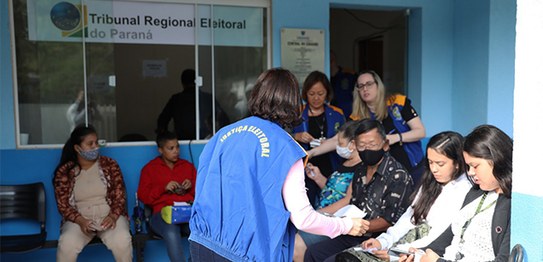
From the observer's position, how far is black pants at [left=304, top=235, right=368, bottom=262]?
3172 mm


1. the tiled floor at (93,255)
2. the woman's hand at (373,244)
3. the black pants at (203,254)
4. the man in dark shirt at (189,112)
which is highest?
the man in dark shirt at (189,112)

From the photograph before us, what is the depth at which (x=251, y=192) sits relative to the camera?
1.89 m

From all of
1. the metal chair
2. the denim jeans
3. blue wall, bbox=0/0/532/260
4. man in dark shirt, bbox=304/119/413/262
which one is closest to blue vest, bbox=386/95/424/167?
man in dark shirt, bbox=304/119/413/262

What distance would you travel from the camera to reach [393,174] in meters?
3.07

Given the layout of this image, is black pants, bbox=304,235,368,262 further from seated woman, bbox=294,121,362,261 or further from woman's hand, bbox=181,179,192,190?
woman's hand, bbox=181,179,192,190

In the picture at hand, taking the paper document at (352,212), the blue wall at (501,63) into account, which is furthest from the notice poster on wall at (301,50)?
the paper document at (352,212)

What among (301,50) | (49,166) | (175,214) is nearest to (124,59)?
(49,166)

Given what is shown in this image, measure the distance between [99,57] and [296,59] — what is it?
5.89 feet

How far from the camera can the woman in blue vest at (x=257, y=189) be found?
1.91m

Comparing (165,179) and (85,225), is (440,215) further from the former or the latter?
(85,225)

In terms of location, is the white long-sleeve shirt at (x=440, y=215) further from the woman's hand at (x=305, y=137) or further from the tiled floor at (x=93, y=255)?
the tiled floor at (x=93, y=255)

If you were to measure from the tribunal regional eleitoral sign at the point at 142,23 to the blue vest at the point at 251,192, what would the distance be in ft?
8.92

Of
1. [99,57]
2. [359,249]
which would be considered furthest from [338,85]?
[359,249]

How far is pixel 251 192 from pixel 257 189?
4 cm
